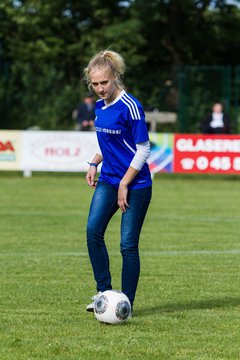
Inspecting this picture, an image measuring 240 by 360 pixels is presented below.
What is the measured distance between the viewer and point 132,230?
765 centimetres

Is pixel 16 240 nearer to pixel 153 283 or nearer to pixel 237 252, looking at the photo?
pixel 237 252

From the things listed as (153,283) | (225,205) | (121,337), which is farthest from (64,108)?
(121,337)

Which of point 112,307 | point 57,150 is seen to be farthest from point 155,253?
point 57,150

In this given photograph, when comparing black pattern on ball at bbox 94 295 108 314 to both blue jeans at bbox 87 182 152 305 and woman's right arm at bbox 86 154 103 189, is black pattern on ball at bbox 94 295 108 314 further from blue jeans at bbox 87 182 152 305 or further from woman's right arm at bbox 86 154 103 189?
woman's right arm at bbox 86 154 103 189

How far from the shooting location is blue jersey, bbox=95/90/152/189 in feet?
24.7

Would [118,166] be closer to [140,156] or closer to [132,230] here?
[140,156]

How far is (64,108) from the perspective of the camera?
106 ft

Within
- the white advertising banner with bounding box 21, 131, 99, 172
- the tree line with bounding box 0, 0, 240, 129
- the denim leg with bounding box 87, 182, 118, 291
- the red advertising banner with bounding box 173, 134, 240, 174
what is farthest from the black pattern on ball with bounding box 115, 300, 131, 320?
the tree line with bounding box 0, 0, 240, 129

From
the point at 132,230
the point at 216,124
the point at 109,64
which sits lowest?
the point at 216,124

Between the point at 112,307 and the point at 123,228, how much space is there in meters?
0.63

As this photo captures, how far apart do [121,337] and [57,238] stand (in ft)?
20.9

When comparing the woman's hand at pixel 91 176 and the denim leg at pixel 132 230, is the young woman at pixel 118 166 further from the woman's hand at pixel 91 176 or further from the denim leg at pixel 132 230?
the woman's hand at pixel 91 176

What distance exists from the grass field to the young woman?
1.55 feet

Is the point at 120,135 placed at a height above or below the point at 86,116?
above
